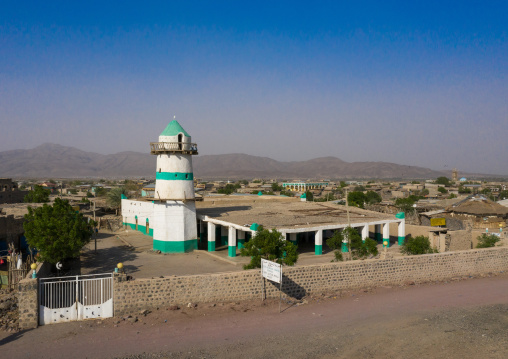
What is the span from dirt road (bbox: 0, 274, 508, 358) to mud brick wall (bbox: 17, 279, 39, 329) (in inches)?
14.5

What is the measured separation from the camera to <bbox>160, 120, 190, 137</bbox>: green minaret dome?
74.2 feet

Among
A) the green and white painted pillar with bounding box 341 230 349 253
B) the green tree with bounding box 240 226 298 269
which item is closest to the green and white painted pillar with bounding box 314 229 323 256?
the green and white painted pillar with bounding box 341 230 349 253

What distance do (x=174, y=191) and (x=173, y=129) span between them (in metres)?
3.46

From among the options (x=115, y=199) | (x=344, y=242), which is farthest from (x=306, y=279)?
(x=115, y=199)

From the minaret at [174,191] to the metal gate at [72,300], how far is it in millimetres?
10327

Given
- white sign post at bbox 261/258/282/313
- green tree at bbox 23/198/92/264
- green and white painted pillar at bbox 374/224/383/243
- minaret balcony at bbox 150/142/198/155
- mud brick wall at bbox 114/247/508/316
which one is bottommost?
green and white painted pillar at bbox 374/224/383/243

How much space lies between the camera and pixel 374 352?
10344mm

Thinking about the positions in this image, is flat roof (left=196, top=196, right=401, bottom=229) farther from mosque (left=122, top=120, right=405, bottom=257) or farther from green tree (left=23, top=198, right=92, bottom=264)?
green tree (left=23, top=198, right=92, bottom=264)

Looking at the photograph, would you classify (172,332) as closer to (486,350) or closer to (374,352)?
(374,352)

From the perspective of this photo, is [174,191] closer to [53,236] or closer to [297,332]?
[53,236]

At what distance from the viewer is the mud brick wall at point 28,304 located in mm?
11477

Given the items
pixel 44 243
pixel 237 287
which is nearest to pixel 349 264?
pixel 237 287

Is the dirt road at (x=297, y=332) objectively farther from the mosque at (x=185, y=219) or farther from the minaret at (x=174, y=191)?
the minaret at (x=174, y=191)

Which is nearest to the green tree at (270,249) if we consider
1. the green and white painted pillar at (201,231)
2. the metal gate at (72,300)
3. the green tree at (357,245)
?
Result: the green tree at (357,245)
